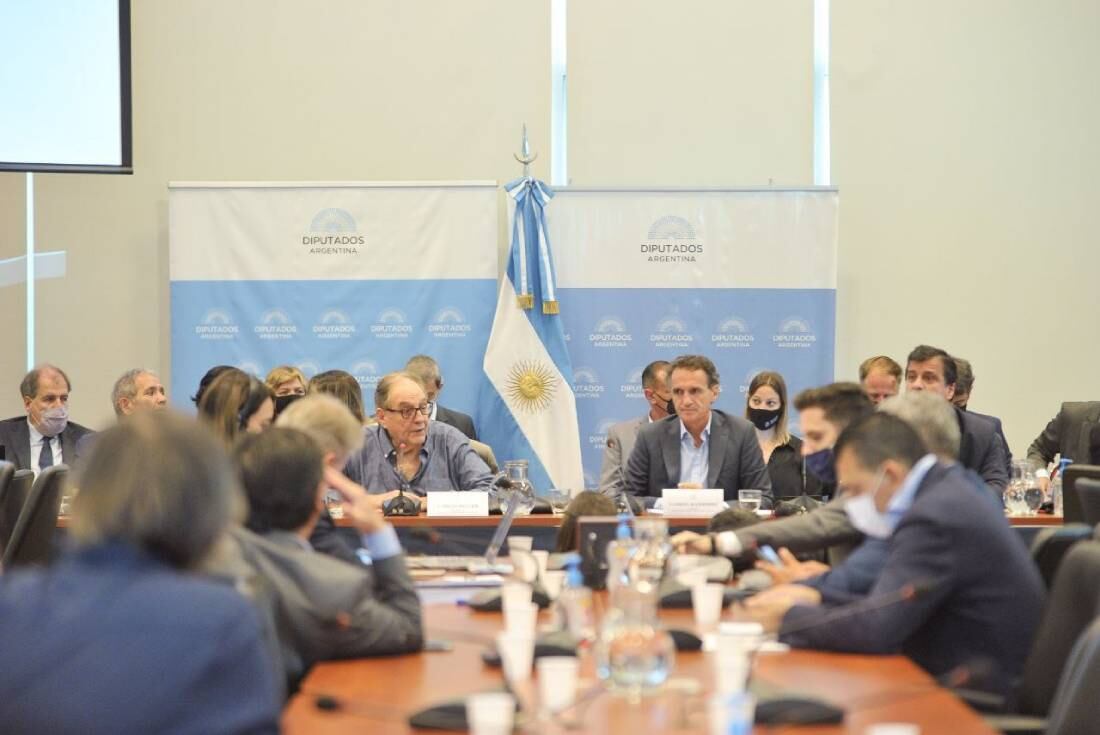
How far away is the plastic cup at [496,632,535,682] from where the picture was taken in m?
2.94

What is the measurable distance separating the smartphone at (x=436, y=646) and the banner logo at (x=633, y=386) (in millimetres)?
5161

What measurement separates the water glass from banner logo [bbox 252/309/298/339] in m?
3.31

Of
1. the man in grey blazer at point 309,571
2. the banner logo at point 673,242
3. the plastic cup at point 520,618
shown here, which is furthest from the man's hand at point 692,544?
the banner logo at point 673,242

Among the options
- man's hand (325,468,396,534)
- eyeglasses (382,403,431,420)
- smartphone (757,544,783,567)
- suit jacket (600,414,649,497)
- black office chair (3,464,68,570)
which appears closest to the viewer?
man's hand (325,468,396,534)

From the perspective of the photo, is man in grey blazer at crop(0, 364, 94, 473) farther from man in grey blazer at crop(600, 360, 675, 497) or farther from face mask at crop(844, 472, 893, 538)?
face mask at crop(844, 472, 893, 538)

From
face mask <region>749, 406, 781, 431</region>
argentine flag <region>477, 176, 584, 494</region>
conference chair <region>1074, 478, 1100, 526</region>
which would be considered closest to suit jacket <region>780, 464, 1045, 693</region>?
conference chair <region>1074, 478, 1100, 526</region>

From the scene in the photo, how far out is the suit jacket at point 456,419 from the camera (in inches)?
315

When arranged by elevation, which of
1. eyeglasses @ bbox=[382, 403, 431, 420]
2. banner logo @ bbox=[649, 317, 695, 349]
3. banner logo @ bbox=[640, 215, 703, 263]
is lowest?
eyeglasses @ bbox=[382, 403, 431, 420]

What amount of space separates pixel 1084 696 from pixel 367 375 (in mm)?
6326

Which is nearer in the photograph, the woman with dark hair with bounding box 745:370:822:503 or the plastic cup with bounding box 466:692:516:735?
the plastic cup with bounding box 466:692:516:735

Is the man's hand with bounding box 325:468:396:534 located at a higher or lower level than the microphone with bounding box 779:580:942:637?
higher

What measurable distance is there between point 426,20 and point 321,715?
6.93 m

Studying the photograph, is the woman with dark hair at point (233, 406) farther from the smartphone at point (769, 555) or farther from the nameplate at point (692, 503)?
the nameplate at point (692, 503)

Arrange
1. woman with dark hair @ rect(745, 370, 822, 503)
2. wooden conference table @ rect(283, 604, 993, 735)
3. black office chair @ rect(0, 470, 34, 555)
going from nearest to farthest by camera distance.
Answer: wooden conference table @ rect(283, 604, 993, 735) → black office chair @ rect(0, 470, 34, 555) → woman with dark hair @ rect(745, 370, 822, 503)
